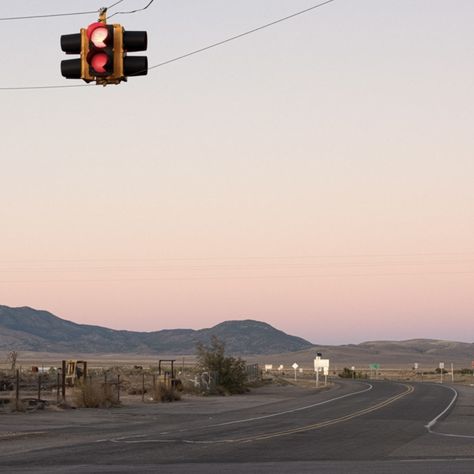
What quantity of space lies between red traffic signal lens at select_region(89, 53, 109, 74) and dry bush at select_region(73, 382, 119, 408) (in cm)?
2914

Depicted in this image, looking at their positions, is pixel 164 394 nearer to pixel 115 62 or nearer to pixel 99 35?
pixel 115 62

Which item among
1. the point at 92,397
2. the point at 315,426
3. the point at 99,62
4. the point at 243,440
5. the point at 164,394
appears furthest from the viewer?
the point at 164,394

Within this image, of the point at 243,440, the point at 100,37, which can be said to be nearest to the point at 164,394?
the point at 243,440

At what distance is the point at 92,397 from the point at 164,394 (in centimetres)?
839

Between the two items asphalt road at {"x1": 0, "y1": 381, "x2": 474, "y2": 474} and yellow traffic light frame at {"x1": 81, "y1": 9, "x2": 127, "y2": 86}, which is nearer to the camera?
yellow traffic light frame at {"x1": 81, "y1": 9, "x2": 127, "y2": 86}

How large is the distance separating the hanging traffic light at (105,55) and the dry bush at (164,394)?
119 feet

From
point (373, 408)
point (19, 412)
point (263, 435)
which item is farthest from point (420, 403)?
point (263, 435)

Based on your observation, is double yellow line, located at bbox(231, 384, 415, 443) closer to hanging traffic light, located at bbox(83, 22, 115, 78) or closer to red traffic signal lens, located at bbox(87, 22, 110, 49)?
hanging traffic light, located at bbox(83, 22, 115, 78)

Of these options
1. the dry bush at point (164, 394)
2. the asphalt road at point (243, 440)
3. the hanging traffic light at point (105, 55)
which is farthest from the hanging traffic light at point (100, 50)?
the dry bush at point (164, 394)

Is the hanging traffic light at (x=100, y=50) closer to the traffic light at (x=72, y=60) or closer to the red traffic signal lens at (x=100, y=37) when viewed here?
the red traffic signal lens at (x=100, y=37)

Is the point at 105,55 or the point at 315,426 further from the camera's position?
the point at 315,426

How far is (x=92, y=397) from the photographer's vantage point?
45250 millimetres

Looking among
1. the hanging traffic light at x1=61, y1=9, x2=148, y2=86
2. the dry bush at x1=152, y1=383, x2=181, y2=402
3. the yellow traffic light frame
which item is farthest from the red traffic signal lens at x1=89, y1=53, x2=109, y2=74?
the dry bush at x1=152, y1=383, x2=181, y2=402

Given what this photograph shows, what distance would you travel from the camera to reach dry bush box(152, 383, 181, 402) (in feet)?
173
